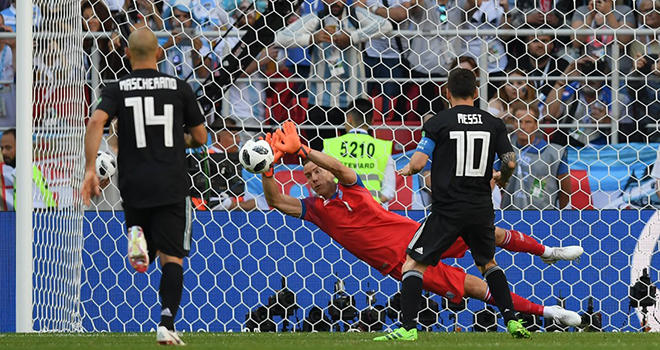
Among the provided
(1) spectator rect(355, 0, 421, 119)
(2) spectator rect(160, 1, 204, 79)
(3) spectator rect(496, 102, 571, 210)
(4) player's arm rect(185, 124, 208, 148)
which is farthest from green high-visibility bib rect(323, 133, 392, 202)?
(4) player's arm rect(185, 124, 208, 148)

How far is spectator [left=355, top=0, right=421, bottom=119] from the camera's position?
8539 mm

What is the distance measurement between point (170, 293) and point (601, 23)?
5180 mm

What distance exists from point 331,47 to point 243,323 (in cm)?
246

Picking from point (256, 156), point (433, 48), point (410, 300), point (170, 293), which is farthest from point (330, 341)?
point (433, 48)

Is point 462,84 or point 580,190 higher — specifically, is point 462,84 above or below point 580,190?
above

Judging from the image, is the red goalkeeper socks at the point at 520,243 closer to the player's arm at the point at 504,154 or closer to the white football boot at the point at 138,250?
the player's arm at the point at 504,154

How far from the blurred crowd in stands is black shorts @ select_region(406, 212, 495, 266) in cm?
241

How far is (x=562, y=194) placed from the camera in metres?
7.66

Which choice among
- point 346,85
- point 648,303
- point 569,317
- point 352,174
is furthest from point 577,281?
point 346,85

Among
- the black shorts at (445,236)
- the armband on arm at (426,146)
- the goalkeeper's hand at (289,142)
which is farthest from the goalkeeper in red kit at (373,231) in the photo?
the armband on arm at (426,146)

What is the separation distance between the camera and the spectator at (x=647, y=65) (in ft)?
27.6

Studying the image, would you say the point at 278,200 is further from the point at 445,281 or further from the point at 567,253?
the point at 567,253

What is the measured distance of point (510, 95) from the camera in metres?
8.52

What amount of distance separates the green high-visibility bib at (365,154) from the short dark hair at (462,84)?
2.45m
